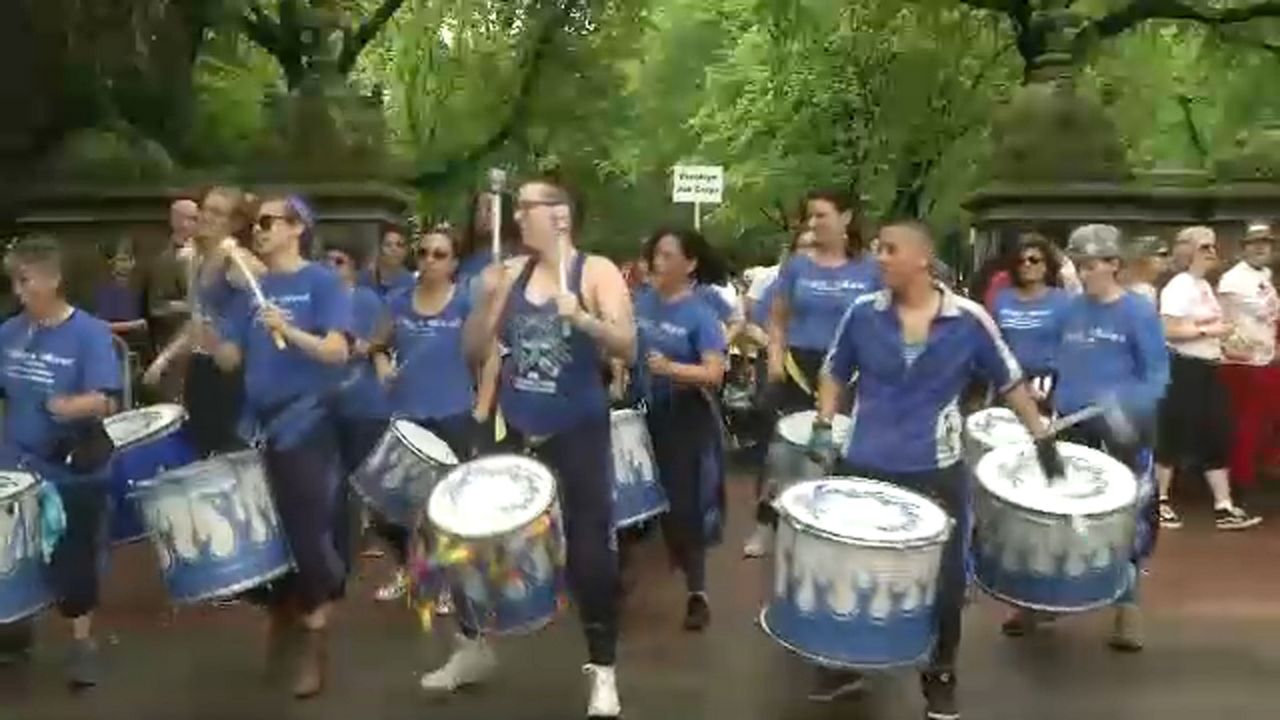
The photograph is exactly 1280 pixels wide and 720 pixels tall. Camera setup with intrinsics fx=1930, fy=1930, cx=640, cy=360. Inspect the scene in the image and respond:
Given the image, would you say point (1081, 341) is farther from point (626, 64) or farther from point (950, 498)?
point (626, 64)

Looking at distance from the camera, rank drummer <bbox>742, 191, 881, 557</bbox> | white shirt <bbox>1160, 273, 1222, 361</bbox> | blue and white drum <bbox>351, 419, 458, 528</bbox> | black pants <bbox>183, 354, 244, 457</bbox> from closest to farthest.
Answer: blue and white drum <bbox>351, 419, 458, 528</bbox> → drummer <bbox>742, 191, 881, 557</bbox> → black pants <bbox>183, 354, 244, 457</bbox> → white shirt <bbox>1160, 273, 1222, 361</bbox>

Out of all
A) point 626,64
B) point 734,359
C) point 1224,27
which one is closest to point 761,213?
point 626,64

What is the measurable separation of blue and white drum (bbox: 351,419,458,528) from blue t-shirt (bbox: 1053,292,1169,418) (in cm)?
283

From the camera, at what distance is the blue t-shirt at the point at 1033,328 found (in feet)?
34.0

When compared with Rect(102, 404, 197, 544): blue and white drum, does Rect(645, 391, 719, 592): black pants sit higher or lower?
lower

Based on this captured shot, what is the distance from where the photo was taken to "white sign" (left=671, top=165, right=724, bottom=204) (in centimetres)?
2077

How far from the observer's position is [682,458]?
30.2 feet

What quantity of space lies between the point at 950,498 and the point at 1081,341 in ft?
6.78

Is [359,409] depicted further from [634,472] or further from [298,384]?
[298,384]

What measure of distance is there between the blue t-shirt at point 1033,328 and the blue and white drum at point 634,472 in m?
2.32

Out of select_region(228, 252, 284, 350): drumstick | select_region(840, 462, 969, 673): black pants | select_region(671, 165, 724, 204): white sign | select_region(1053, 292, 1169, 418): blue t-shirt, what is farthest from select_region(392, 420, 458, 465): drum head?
select_region(671, 165, 724, 204): white sign

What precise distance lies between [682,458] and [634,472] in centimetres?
35

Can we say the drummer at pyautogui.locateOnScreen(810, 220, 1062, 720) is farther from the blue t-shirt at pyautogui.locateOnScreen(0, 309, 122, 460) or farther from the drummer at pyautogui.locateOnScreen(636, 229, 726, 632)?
the blue t-shirt at pyautogui.locateOnScreen(0, 309, 122, 460)

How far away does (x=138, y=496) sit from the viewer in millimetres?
7137
